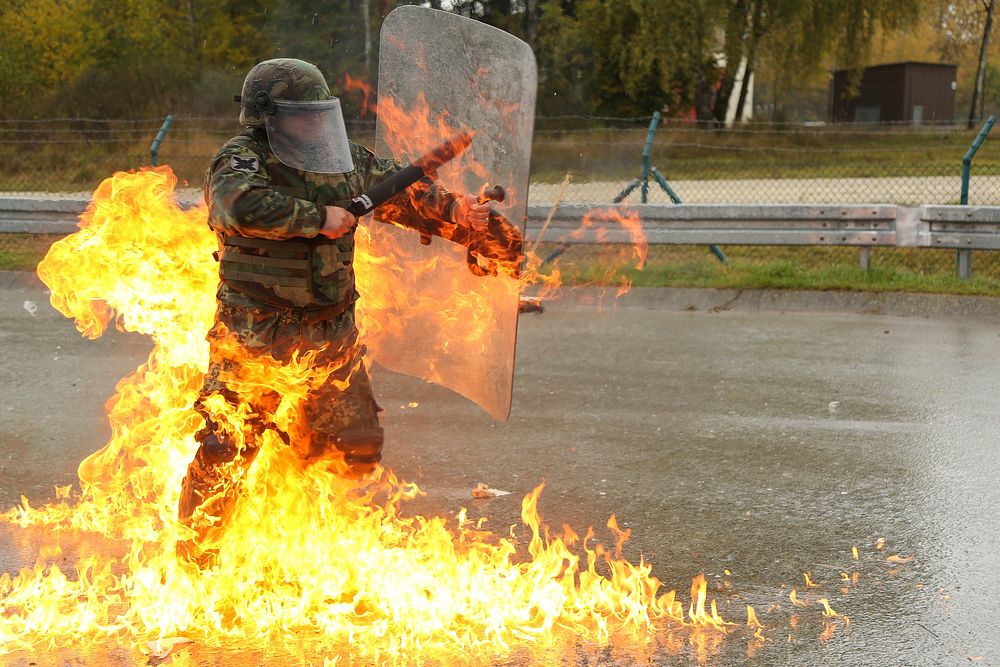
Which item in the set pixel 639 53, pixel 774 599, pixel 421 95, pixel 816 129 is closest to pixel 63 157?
pixel 816 129

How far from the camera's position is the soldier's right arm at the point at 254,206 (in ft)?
11.0

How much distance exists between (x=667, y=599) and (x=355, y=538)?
3.52 ft

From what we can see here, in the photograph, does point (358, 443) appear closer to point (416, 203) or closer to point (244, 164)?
point (416, 203)

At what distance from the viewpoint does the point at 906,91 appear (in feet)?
150

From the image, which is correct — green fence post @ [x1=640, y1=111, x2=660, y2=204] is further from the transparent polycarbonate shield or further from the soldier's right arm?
the soldier's right arm

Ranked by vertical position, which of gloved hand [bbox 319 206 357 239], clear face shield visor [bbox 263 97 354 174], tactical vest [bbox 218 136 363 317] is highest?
clear face shield visor [bbox 263 97 354 174]

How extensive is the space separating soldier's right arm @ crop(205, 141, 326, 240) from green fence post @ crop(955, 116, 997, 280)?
784cm

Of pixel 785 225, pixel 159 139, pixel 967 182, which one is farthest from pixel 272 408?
pixel 159 139

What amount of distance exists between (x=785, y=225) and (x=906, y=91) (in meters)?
39.5

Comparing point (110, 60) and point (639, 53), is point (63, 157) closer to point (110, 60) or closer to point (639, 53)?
point (110, 60)

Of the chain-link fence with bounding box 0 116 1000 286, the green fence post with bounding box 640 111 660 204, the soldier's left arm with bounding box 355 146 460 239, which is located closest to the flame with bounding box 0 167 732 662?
the soldier's left arm with bounding box 355 146 460 239

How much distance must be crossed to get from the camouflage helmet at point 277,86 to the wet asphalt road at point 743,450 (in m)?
1.69

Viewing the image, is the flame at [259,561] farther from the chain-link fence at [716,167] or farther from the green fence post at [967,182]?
the green fence post at [967,182]

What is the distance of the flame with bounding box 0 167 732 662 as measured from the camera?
349 cm
